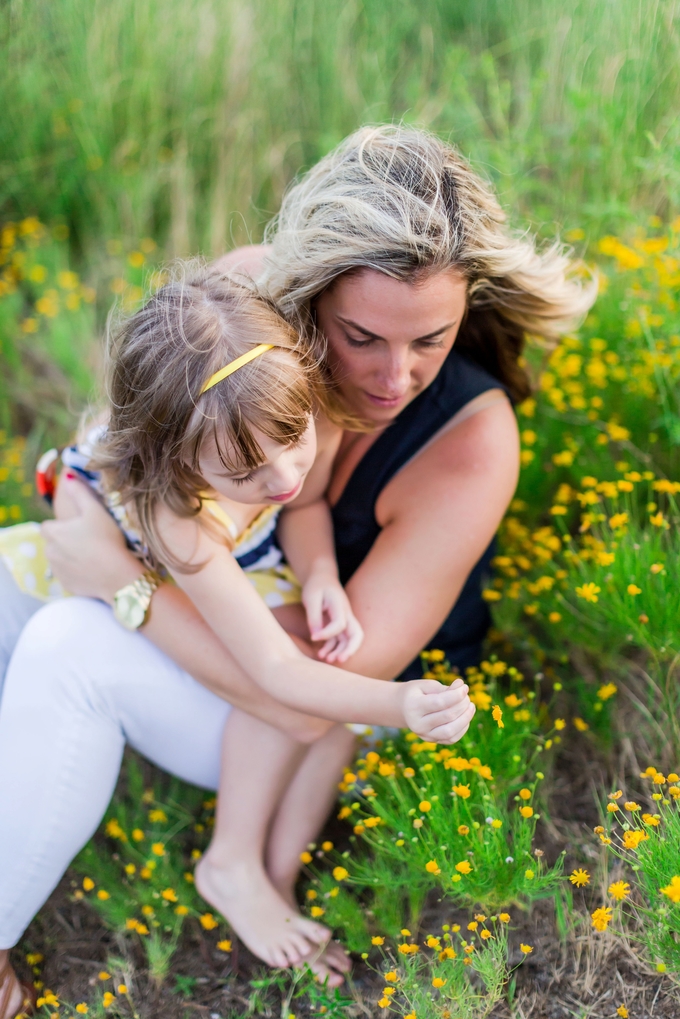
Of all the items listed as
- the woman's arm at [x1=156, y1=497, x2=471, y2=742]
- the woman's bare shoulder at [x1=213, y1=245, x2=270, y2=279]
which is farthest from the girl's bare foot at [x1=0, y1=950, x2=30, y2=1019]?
the woman's bare shoulder at [x1=213, y1=245, x2=270, y2=279]

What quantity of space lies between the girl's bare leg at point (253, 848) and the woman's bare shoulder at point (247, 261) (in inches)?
39.0

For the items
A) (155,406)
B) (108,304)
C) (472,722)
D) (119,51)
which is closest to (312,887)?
(472,722)

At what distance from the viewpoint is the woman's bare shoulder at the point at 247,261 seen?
1.96 meters

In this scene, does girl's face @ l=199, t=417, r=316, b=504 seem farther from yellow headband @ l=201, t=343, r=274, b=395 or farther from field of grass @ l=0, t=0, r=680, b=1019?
field of grass @ l=0, t=0, r=680, b=1019

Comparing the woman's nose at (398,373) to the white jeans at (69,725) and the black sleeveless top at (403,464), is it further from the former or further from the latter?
the white jeans at (69,725)

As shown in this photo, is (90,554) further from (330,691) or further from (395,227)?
(395,227)

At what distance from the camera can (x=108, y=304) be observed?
355cm

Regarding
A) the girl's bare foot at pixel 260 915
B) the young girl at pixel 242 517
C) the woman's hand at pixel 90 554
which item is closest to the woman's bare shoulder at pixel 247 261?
the young girl at pixel 242 517

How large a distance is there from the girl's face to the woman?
0.20 meters

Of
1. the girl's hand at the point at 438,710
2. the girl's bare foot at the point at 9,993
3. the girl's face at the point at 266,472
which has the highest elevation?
the girl's face at the point at 266,472

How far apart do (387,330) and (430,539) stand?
48cm

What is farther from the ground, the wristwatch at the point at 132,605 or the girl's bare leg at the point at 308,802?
the wristwatch at the point at 132,605

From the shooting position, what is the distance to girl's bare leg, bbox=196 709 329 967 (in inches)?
74.1

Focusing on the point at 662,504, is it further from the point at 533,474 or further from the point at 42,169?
the point at 42,169
